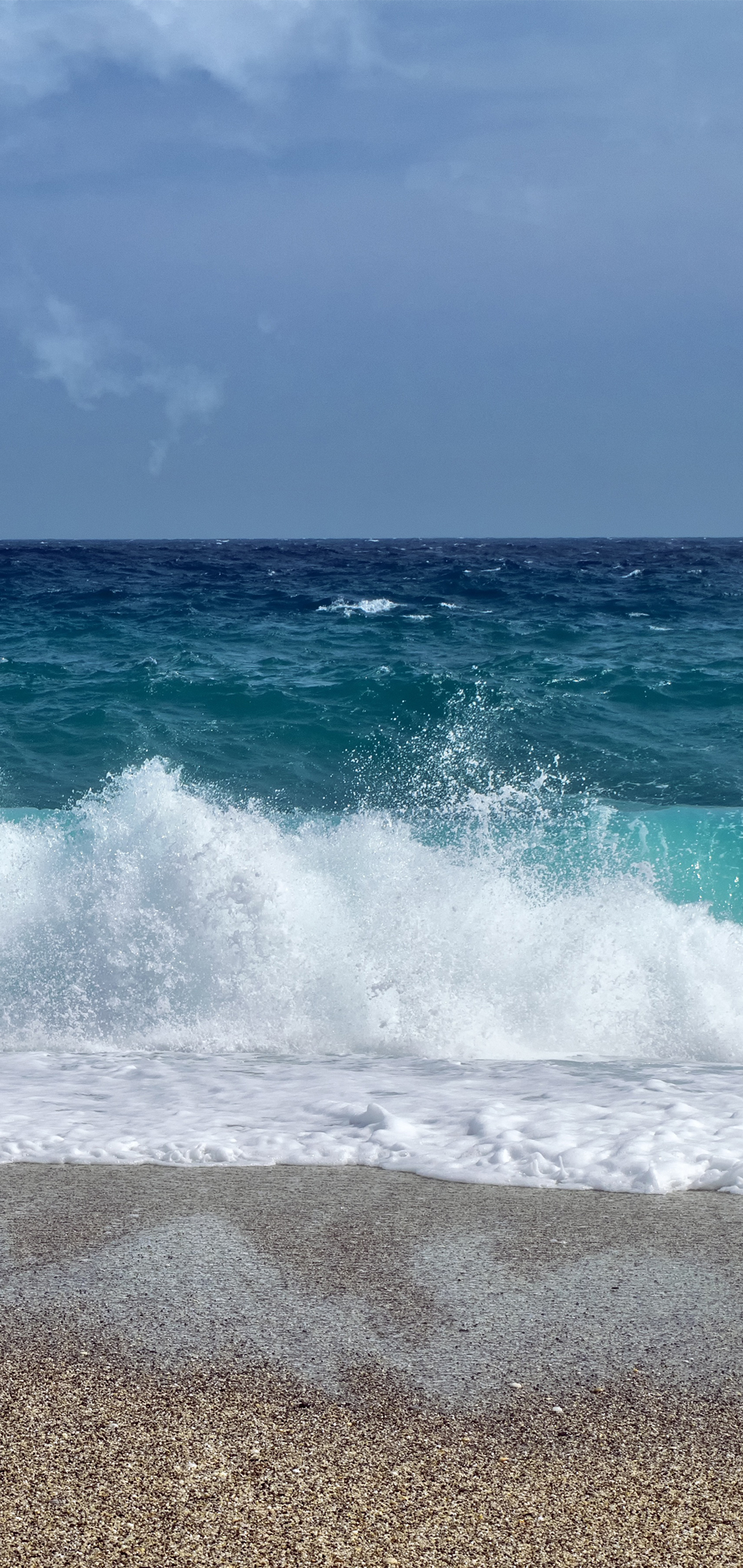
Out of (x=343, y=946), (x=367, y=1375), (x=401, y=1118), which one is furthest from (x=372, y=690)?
(x=367, y=1375)

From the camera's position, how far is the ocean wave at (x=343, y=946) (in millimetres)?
5988

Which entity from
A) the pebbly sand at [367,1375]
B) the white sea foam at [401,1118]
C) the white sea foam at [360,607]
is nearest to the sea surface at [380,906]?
the white sea foam at [401,1118]

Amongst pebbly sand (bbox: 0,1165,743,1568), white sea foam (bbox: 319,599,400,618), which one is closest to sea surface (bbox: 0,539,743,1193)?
pebbly sand (bbox: 0,1165,743,1568)

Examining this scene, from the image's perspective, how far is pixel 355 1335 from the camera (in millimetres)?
2760

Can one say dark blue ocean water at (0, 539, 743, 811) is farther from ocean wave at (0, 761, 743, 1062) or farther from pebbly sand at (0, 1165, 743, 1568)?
pebbly sand at (0, 1165, 743, 1568)

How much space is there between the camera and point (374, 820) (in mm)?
7914

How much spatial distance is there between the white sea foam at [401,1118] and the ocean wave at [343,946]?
1.76 ft

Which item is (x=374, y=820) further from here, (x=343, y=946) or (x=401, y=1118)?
(x=401, y=1118)

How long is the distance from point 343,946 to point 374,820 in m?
1.46

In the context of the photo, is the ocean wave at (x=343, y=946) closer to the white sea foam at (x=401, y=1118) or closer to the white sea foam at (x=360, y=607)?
the white sea foam at (x=401, y=1118)

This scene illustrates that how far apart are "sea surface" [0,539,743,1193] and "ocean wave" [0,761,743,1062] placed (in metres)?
0.02

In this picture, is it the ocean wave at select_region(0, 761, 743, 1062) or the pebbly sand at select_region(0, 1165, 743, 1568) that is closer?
the pebbly sand at select_region(0, 1165, 743, 1568)

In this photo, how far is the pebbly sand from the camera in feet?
6.77

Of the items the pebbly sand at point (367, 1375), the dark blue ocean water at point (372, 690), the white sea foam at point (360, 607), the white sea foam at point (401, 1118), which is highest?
the white sea foam at point (360, 607)
